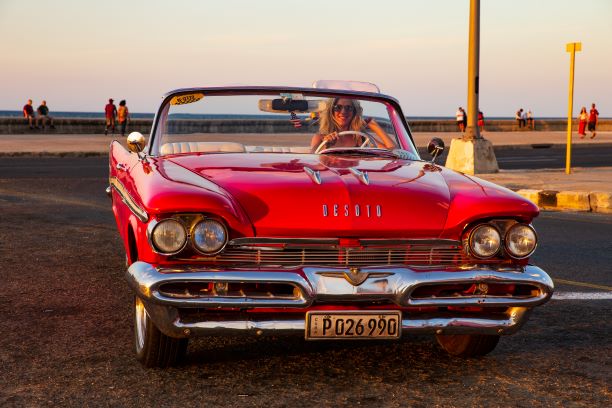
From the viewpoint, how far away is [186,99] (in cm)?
617

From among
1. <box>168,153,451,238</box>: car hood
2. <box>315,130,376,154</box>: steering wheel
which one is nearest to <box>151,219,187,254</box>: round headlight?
<box>168,153,451,238</box>: car hood

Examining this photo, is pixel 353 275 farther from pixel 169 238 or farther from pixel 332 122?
pixel 332 122

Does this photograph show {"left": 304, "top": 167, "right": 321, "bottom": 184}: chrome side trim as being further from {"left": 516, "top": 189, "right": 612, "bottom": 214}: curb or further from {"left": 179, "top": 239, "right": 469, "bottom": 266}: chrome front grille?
{"left": 516, "top": 189, "right": 612, "bottom": 214}: curb

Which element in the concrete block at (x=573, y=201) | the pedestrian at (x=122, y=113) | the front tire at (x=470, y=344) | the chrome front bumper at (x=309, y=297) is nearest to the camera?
the chrome front bumper at (x=309, y=297)

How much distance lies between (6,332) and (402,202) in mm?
2592

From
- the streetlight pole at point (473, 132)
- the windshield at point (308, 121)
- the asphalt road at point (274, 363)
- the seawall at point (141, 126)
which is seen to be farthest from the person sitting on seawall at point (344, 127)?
the seawall at point (141, 126)

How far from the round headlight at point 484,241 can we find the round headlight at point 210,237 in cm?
119

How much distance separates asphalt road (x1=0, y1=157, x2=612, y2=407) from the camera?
4375 millimetres

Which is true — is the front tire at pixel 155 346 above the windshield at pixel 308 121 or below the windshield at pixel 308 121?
below

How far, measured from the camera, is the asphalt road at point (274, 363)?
4.38 m

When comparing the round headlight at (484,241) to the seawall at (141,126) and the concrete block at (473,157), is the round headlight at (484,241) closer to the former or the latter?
the concrete block at (473,157)

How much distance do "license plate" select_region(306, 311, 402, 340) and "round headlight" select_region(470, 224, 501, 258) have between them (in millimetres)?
554

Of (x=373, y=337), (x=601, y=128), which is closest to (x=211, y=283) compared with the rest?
(x=373, y=337)

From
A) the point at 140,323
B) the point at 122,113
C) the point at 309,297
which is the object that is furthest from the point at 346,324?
the point at 122,113
